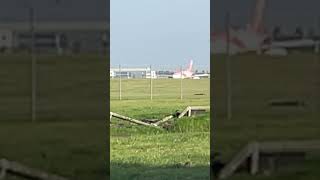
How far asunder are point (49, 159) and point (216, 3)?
5.30 feet

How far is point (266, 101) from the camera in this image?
4305mm

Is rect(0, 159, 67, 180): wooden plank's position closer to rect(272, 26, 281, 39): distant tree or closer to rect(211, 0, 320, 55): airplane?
rect(211, 0, 320, 55): airplane

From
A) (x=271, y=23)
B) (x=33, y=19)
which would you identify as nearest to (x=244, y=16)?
(x=271, y=23)

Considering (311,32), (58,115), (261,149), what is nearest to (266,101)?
(261,149)

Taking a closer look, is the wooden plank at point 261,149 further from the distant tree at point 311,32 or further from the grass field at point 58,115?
the grass field at point 58,115

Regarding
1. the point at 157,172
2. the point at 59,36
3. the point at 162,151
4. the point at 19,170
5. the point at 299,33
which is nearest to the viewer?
the point at 19,170

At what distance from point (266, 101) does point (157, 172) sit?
1.99 metres

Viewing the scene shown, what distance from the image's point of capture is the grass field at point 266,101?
426 cm

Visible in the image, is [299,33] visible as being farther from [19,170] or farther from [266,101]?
[19,170]

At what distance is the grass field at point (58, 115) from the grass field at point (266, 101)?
0.85 m

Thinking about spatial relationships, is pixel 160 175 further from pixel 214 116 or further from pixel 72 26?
pixel 72 26

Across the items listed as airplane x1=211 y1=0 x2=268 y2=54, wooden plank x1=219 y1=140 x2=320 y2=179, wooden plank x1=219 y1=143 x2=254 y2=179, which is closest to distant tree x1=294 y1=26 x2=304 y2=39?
airplane x1=211 y1=0 x2=268 y2=54

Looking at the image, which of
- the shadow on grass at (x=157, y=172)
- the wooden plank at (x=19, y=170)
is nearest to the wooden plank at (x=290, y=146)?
the shadow on grass at (x=157, y=172)

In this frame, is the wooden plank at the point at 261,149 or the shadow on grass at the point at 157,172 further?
the shadow on grass at the point at 157,172
